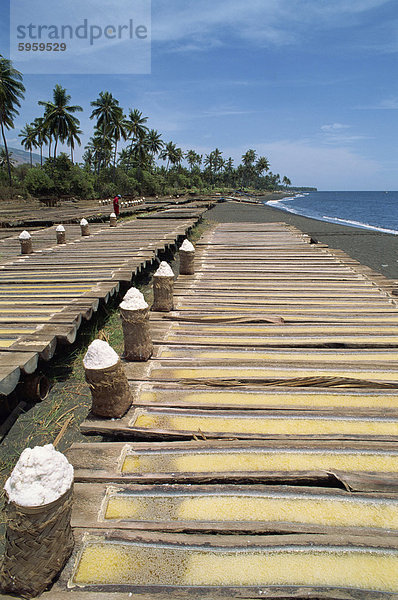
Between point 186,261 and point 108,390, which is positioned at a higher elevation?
point 186,261

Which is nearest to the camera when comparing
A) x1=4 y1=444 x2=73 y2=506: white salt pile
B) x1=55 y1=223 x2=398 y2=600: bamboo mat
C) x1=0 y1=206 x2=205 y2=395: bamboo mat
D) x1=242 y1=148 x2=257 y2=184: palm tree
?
x1=4 y1=444 x2=73 y2=506: white salt pile

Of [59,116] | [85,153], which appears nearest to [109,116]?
[59,116]

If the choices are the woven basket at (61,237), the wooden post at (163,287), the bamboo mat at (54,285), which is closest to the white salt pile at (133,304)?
the bamboo mat at (54,285)

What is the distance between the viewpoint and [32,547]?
156 cm

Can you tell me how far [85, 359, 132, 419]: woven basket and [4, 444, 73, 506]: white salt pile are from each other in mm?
1028

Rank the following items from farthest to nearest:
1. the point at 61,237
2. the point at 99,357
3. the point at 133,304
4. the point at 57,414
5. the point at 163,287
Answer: the point at 61,237
the point at 163,287
the point at 57,414
the point at 133,304
the point at 99,357

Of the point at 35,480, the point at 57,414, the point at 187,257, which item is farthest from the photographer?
the point at 187,257

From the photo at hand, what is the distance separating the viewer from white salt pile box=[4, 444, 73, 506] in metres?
1.51

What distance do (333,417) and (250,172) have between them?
11687 centimetres

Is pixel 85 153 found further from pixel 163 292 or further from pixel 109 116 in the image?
pixel 163 292

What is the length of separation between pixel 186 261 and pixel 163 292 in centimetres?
195

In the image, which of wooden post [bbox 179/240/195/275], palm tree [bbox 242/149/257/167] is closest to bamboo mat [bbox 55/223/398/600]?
wooden post [bbox 179/240/195/275]

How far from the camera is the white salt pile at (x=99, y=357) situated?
8.55 feet

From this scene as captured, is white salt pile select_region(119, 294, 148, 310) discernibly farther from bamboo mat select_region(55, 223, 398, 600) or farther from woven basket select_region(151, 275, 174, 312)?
woven basket select_region(151, 275, 174, 312)
